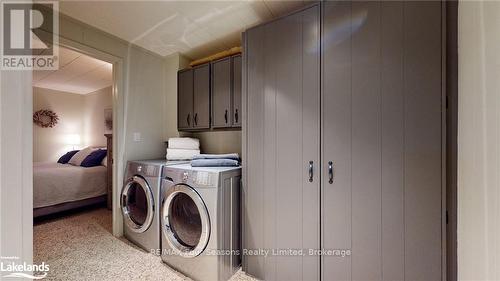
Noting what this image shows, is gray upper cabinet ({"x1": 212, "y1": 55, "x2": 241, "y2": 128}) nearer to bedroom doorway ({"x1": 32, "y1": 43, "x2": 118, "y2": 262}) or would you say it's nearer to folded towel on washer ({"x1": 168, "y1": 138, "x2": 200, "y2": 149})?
folded towel on washer ({"x1": 168, "y1": 138, "x2": 200, "y2": 149})

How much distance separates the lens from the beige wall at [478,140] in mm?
705

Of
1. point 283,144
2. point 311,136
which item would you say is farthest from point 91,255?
point 311,136

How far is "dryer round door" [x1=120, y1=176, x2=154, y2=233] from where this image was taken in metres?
1.92

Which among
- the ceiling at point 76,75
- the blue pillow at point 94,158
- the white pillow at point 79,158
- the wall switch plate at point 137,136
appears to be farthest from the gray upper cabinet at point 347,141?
the white pillow at point 79,158

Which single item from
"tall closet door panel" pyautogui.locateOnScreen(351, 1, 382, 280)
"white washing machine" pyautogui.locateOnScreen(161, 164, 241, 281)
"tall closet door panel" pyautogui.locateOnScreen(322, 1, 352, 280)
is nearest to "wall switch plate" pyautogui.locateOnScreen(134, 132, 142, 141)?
"white washing machine" pyautogui.locateOnScreen(161, 164, 241, 281)

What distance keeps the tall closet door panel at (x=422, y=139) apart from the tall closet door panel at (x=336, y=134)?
0.29m

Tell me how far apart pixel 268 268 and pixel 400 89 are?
1.46m

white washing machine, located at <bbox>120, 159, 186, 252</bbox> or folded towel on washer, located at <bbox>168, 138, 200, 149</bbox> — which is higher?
folded towel on washer, located at <bbox>168, 138, 200, 149</bbox>

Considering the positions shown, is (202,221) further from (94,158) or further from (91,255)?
(94,158)

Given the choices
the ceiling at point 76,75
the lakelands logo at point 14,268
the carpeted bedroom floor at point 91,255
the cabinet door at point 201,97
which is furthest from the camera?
the ceiling at point 76,75

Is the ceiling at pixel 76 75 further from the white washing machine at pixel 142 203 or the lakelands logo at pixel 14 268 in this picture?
the lakelands logo at pixel 14 268

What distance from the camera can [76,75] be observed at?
11.8ft

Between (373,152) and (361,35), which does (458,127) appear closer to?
(373,152)

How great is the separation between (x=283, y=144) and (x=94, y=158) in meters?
3.41
